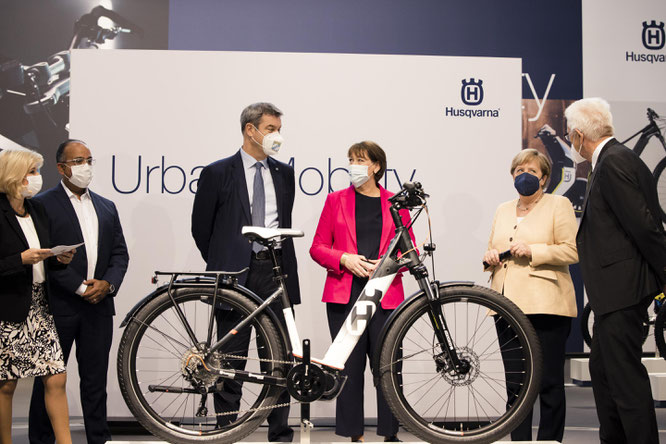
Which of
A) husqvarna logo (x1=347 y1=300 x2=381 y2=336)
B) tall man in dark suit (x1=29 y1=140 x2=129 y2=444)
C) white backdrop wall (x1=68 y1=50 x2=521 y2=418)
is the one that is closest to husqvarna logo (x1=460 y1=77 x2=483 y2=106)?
white backdrop wall (x1=68 y1=50 x2=521 y2=418)

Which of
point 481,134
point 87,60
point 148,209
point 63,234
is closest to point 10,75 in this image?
point 87,60

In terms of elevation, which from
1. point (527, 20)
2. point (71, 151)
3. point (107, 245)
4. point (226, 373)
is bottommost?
point (226, 373)

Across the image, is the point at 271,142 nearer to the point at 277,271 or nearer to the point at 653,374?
the point at 277,271

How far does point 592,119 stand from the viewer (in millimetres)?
2867

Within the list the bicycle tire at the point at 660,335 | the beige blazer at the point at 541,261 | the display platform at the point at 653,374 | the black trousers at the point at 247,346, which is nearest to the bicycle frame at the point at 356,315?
the black trousers at the point at 247,346

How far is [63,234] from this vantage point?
341cm

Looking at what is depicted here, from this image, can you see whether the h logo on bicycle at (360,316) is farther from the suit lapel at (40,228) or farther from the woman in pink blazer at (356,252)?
the suit lapel at (40,228)

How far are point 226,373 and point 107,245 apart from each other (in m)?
1.32

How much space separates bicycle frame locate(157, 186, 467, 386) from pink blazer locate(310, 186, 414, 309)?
585mm

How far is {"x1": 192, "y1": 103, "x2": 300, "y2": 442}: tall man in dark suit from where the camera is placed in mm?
3270

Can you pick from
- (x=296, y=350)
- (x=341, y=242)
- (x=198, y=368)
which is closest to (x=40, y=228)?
(x=198, y=368)

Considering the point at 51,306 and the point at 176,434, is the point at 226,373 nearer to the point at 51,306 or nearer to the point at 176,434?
the point at 176,434

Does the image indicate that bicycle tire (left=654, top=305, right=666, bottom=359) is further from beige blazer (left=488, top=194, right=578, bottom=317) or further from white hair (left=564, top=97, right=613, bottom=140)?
white hair (left=564, top=97, right=613, bottom=140)

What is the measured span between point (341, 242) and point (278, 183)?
1.59 ft
